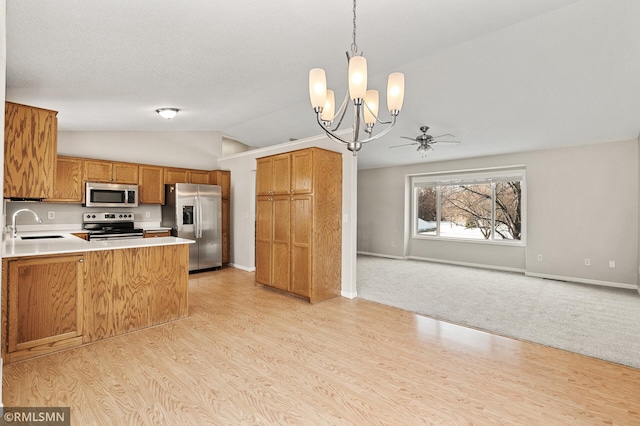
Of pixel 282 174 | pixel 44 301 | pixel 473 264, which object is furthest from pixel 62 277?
pixel 473 264

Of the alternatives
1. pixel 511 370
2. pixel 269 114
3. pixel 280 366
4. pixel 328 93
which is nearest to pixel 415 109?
pixel 269 114

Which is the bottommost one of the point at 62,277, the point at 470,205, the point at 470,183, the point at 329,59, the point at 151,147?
the point at 62,277

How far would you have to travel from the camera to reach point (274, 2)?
2098mm

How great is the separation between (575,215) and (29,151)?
7.39 metres

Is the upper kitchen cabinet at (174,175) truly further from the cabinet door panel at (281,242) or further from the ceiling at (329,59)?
the cabinet door panel at (281,242)

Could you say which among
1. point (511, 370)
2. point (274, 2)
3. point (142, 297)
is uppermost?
point (274, 2)

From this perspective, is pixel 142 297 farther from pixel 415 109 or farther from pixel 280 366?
pixel 415 109

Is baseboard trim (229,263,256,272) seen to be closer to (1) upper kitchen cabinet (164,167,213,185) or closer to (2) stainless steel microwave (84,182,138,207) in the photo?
(1) upper kitchen cabinet (164,167,213,185)

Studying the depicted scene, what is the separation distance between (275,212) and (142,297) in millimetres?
2066

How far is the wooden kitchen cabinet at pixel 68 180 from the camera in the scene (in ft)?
16.5

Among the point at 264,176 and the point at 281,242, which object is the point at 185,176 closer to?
the point at 264,176

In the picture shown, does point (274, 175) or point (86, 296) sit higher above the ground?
point (274, 175)

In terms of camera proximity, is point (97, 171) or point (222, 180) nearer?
point (97, 171)

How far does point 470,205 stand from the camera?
280 inches
